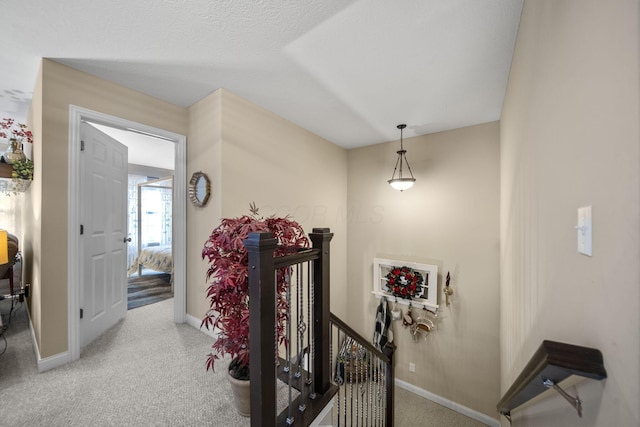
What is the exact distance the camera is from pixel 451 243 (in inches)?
125

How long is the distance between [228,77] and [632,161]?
2.41m

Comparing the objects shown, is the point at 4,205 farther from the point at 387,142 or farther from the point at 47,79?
the point at 387,142

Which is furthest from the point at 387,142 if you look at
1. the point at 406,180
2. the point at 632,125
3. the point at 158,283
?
the point at 158,283

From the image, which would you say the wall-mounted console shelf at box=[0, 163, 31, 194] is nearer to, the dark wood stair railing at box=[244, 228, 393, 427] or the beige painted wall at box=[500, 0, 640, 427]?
the dark wood stair railing at box=[244, 228, 393, 427]

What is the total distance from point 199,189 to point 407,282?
9.43 feet

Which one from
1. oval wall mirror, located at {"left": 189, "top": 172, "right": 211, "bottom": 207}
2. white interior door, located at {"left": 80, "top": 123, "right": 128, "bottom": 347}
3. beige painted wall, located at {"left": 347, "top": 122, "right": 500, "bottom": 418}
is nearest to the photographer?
white interior door, located at {"left": 80, "top": 123, "right": 128, "bottom": 347}

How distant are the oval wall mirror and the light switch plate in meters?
2.47

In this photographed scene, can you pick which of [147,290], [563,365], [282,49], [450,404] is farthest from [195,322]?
[450,404]

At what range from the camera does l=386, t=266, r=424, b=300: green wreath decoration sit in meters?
3.35

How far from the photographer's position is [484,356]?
2.98 m

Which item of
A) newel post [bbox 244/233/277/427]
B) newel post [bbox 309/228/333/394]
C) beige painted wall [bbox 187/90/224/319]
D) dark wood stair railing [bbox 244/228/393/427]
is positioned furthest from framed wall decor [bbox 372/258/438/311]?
newel post [bbox 244/233/277/427]

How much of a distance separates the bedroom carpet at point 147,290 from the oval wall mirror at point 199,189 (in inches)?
78.6

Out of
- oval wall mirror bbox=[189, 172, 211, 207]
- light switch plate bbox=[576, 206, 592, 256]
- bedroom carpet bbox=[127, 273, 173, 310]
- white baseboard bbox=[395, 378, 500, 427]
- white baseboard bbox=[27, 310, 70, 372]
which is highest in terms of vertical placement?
oval wall mirror bbox=[189, 172, 211, 207]

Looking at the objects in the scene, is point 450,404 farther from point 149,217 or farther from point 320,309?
point 149,217
